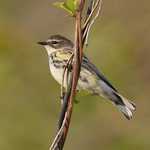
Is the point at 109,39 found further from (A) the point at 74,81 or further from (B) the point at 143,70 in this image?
(A) the point at 74,81

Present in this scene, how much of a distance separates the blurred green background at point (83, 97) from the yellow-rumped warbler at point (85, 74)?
4.14 ft

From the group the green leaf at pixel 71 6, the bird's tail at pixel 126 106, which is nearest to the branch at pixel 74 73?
the green leaf at pixel 71 6

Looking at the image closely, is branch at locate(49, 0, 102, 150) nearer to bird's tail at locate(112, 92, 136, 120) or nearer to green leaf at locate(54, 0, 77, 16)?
green leaf at locate(54, 0, 77, 16)

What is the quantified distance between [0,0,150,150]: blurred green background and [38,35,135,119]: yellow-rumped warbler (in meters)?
1.26

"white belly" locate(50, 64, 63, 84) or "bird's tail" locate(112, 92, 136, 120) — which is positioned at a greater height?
"bird's tail" locate(112, 92, 136, 120)

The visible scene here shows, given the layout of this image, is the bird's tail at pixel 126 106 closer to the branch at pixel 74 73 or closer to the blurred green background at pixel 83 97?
the branch at pixel 74 73

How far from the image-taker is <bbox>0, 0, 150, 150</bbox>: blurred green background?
8125 mm

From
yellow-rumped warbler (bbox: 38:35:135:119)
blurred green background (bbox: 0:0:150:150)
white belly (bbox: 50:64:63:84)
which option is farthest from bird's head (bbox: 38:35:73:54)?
blurred green background (bbox: 0:0:150:150)

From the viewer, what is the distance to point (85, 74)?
19.3ft

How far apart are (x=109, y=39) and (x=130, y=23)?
949mm

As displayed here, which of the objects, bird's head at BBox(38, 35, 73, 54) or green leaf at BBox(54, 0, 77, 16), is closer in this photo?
green leaf at BBox(54, 0, 77, 16)

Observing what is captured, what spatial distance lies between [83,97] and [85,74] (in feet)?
7.91

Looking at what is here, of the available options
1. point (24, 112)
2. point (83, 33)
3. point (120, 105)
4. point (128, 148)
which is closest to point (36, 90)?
point (24, 112)

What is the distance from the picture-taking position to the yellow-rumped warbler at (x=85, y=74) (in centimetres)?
543
